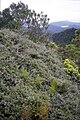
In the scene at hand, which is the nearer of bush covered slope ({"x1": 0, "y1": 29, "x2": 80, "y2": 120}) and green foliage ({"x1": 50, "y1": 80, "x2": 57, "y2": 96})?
bush covered slope ({"x1": 0, "y1": 29, "x2": 80, "y2": 120})

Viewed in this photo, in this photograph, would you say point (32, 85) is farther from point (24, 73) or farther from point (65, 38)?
point (65, 38)

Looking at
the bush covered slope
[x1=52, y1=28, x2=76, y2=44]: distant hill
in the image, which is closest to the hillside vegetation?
the bush covered slope

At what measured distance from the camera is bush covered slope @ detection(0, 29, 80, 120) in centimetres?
743

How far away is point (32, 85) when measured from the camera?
8.66 meters

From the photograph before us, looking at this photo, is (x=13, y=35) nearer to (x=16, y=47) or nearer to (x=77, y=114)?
(x=16, y=47)

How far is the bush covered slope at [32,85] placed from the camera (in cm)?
743

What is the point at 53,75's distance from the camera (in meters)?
10.1

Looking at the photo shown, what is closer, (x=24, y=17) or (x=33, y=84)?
(x=33, y=84)

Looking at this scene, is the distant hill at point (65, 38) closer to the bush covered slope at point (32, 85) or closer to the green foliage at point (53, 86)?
the bush covered slope at point (32, 85)

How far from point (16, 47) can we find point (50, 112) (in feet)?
11.8

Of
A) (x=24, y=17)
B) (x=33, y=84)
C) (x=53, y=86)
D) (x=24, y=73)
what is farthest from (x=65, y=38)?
(x=33, y=84)

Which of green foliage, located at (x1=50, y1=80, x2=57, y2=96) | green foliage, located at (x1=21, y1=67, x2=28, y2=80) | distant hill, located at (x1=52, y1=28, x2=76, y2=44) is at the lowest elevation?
distant hill, located at (x1=52, y1=28, x2=76, y2=44)

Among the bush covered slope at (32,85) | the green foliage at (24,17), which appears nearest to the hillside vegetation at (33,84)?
the bush covered slope at (32,85)

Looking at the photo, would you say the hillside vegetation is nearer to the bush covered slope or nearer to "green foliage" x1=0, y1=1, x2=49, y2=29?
the bush covered slope
